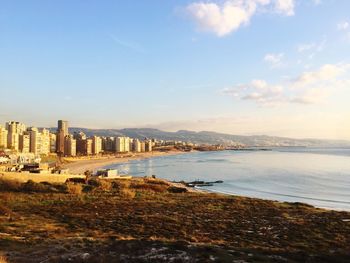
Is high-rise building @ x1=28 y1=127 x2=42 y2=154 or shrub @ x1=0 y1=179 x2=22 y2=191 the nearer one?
shrub @ x1=0 y1=179 x2=22 y2=191

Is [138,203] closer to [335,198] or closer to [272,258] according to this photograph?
[272,258]

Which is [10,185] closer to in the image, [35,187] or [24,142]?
[35,187]

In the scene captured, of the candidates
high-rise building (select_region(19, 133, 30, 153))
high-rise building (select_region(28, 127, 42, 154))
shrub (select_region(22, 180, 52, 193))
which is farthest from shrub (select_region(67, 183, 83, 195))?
high-rise building (select_region(28, 127, 42, 154))

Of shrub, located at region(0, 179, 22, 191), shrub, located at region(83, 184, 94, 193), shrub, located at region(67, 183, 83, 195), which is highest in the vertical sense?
shrub, located at region(0, 179, 22, 191)

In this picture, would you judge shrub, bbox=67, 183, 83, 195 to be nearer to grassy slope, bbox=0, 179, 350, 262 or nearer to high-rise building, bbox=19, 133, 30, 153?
grassy slope, bbox=0, 179, 350, 262

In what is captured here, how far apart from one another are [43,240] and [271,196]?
40.2 metres

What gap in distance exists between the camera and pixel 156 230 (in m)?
19.9

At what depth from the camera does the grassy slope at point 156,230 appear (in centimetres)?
1443

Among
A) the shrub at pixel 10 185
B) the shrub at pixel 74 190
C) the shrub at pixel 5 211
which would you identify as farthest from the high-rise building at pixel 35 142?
the shrub at pixel 5 211

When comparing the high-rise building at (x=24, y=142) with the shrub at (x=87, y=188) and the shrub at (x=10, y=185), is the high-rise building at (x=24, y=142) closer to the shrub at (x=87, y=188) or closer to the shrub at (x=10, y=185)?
the shrub at (x=87, y=188)

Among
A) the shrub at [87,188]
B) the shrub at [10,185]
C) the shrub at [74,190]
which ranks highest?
the shrub at [10,185]

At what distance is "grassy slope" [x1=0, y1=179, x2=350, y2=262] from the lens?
14.4 metres

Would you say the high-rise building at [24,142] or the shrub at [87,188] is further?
the high-rise building at [24,142]

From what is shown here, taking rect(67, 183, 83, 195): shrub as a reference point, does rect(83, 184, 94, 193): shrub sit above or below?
below
